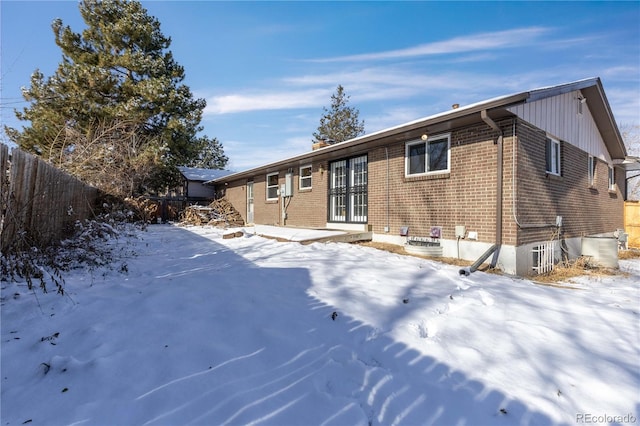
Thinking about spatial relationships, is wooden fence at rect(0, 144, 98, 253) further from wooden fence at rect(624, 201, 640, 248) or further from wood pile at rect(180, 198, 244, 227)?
wooden fence at rect(624, 201, 640, 248)

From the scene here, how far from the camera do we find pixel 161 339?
8.66 feet

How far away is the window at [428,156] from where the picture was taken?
7.55m

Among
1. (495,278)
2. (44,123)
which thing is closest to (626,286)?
(495,278)

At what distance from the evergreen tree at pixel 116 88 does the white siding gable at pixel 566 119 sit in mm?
17224

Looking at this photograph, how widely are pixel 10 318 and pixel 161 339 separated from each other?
4.62 feet

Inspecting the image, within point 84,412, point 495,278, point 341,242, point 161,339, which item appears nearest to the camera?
point 84,412

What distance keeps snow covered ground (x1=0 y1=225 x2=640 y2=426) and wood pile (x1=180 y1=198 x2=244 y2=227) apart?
40.9 ft

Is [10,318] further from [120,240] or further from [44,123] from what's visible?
[44,123]

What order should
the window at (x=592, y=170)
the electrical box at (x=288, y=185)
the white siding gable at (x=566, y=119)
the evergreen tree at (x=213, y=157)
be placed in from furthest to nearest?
the evergreen tree at (x=213, y=157), the electrical box at (x=288, y=185), the window at (x=592, y=170), the white siding gable at (x=566, y=119)

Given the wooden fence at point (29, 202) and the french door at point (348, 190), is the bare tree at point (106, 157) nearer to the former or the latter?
the wooden fence at point (29, 202)

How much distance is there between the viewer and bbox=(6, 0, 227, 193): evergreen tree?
16891 millimetres

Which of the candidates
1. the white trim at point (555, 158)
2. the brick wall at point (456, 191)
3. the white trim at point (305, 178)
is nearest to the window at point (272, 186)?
the white trim at point (305, 178)

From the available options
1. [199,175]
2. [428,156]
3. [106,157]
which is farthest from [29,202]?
[199,175]

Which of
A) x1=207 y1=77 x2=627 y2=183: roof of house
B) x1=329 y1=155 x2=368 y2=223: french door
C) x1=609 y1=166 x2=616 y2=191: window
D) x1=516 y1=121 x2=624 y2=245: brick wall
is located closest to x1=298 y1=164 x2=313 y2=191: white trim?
x1=207 y1=77 x2=627 y2=183: roof of house
